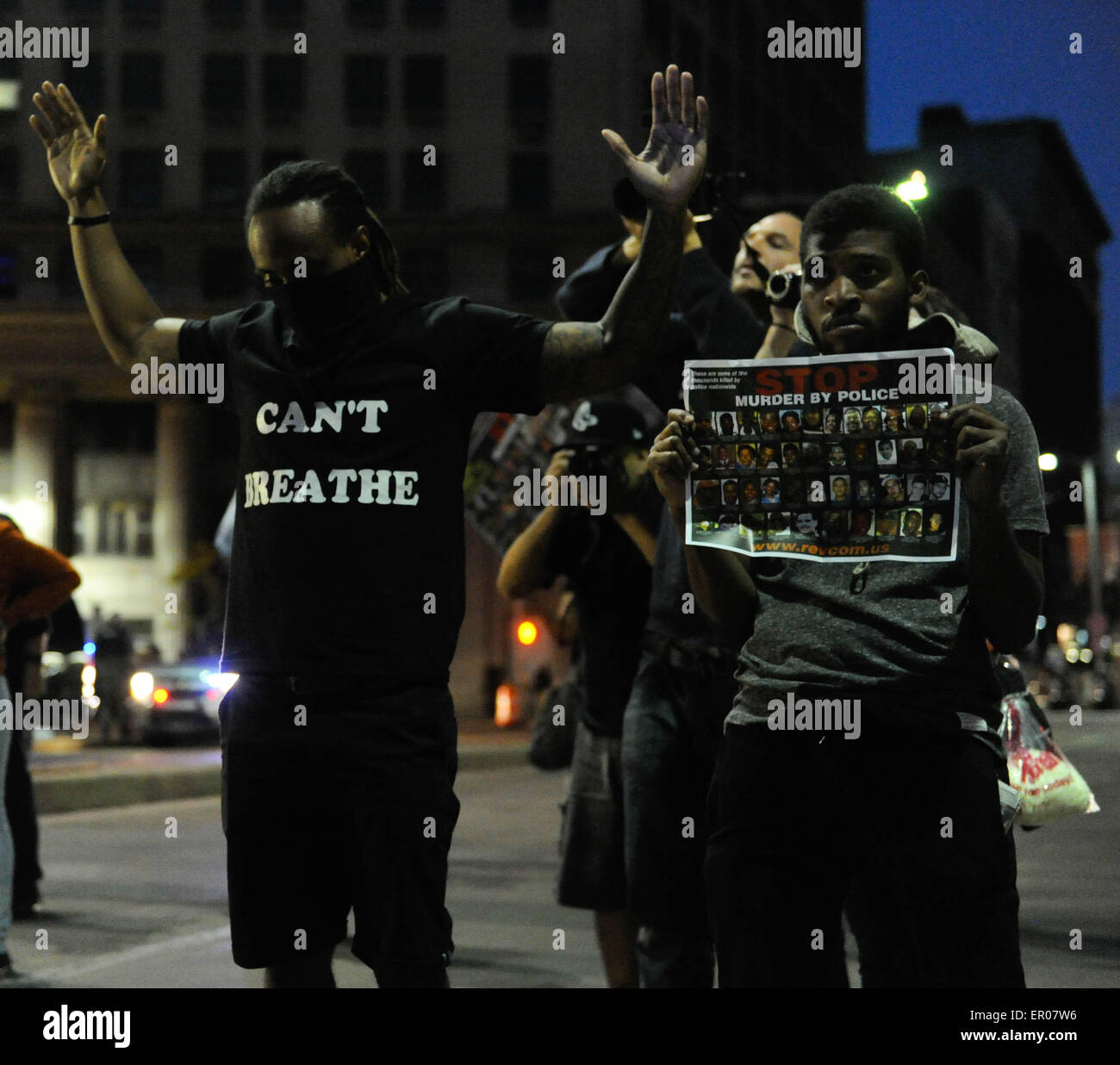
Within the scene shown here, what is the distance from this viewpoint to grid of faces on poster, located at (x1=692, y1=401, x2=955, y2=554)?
9.27 feet

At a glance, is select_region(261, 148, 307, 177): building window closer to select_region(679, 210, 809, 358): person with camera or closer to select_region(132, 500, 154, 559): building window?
select_region(132, 500, 154, 559): building window

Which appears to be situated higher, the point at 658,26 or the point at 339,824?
the point at 658,26

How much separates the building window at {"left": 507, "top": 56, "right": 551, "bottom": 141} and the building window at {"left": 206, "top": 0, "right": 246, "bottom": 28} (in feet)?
26.4

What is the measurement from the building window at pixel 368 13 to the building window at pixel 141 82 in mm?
5635

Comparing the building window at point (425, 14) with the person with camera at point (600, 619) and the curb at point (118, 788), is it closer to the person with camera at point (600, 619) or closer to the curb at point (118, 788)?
the curb at point (118, 788)

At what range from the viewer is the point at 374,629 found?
304 cm

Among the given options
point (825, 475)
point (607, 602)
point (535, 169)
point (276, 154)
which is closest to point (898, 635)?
point (825, 475)

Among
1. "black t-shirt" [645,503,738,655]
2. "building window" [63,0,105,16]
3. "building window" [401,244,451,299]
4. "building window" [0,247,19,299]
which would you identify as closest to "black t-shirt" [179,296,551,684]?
"black t-shirt" [645,503,738,655]

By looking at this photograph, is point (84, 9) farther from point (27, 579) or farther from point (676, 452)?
point (676, 452)

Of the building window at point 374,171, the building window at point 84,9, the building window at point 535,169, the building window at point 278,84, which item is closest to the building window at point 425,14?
the building window at point 278,84

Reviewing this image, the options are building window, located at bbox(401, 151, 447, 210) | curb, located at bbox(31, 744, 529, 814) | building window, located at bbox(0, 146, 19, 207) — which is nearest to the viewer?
curb, located at bbox(31, 744, 529, 814)

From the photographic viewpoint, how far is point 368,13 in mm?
50594

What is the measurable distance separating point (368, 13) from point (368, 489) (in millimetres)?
50074
